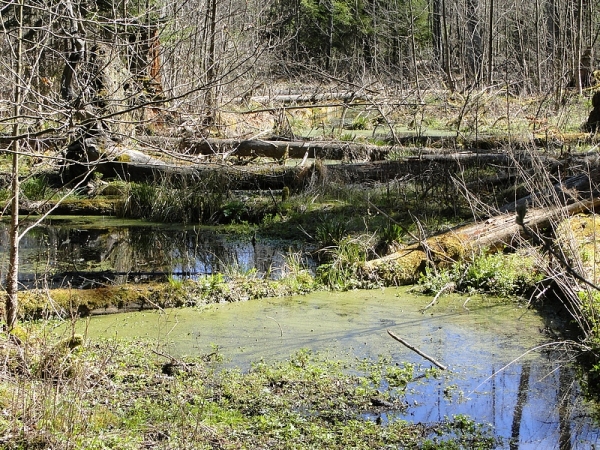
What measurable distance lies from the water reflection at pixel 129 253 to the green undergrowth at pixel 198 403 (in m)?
3.08

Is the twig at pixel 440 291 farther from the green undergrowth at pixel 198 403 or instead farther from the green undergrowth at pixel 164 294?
the green undergrowth at pixel 198 403

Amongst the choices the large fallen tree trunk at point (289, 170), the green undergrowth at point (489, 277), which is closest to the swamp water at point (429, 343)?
the green undergrowth at point (489, 277)

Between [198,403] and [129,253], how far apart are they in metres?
6.23

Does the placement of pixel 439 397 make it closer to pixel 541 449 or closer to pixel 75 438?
pixel 541 449

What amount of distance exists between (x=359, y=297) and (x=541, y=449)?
164 inches

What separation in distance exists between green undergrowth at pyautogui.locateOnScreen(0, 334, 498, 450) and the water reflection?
308cm

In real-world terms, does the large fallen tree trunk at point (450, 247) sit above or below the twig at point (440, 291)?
above

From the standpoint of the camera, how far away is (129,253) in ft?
38.3

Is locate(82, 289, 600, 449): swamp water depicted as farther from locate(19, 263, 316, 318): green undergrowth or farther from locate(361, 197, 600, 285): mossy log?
locate(361, 197, 600, 285): mossy log

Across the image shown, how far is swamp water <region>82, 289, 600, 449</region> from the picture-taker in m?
5.79

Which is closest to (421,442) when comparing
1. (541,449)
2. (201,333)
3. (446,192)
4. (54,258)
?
(541,449)

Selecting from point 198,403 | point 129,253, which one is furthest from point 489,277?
point 129,253

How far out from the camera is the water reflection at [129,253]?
10216 millimetres

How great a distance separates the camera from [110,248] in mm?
12070
